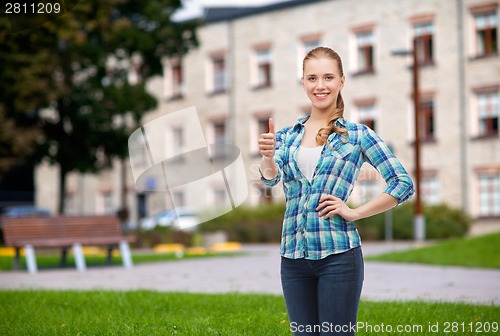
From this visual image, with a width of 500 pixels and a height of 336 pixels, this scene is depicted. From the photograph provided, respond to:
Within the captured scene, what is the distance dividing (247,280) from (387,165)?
33.4ft

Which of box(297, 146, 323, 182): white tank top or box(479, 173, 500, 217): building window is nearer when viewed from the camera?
box(297, 146, 323, 182): white tank top

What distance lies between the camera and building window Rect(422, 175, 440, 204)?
125 feet

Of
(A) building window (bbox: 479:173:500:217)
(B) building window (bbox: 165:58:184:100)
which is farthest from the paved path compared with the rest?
(B) building window (bbox: 165:58:184:100)

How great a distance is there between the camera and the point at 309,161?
4.46 m

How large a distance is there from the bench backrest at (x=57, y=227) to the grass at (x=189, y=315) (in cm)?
707

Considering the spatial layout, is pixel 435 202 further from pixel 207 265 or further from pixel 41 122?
pixel 207 265

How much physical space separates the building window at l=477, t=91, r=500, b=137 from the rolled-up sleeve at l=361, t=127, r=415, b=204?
33.4m

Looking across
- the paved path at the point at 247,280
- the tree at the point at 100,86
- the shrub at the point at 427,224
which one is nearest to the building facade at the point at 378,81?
the shrub at the point at 427,224

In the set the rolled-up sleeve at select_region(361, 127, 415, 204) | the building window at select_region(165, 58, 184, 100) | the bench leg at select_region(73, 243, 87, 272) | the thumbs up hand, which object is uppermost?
the building window at select_region(165, 58, 184, 100)

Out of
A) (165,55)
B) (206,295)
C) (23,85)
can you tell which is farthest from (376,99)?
(206,295)

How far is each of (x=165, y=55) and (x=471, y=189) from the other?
1380cm

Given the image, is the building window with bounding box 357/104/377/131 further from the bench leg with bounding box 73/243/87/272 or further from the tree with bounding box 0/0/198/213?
the bench leg with bounding box 73/243/87/272

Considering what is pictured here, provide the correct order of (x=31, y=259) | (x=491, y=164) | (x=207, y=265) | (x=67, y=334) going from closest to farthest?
1. (x=67, y=334)
2. (x=31, y=259)
3. (x=207, y=265)
4. (x=491, y=164)

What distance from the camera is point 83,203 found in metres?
53.5
